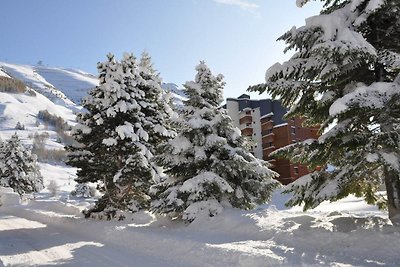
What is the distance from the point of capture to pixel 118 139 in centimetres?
1905

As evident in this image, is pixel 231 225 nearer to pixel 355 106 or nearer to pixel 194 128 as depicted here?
pixel 194 128

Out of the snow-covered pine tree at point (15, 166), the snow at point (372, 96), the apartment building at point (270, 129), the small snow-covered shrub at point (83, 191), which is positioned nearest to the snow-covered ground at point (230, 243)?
the snow at point (372, 96)

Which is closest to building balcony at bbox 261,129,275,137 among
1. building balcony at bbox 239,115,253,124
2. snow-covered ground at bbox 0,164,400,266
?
building balcony at bbox 239,115,253,124

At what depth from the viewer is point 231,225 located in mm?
11945

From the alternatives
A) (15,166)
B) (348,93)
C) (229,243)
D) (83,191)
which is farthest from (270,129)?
(83,191)

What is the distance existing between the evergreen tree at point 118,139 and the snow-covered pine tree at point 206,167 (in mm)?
3469

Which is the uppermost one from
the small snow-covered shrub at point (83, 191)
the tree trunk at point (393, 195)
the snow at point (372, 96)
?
the snow at point (372, 96)

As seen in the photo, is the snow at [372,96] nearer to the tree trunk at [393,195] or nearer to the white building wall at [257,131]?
the tree trunk at [393,195]

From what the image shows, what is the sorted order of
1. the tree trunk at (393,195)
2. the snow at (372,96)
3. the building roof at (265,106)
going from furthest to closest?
the building roof at (265,106) < the tree trunk at (393,195) < the snow at (372,96)

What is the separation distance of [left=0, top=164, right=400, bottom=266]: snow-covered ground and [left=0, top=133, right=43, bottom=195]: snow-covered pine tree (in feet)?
93.1

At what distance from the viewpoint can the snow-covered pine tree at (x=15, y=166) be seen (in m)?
40.7

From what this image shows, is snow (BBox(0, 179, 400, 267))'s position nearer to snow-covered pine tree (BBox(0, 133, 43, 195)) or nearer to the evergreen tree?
the evergreen tree

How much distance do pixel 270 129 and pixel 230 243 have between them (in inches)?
1583

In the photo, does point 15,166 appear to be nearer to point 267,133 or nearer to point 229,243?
point 267,133
